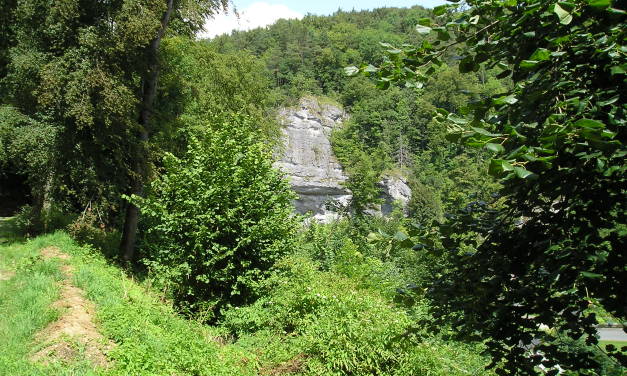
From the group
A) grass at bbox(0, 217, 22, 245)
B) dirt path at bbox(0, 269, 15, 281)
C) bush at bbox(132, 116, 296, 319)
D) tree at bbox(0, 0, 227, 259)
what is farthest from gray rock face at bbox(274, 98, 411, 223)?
dirt path at bbox(0, 269, 15, 281)

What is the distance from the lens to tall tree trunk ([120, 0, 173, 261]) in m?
12.2

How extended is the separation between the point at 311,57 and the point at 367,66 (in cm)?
9991

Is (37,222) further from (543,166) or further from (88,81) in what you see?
(543,166)

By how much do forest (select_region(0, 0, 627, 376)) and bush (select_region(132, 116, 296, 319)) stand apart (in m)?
0.05

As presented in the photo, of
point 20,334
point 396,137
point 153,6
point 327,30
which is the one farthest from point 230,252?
point 327,30

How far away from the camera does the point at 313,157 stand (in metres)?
71.1

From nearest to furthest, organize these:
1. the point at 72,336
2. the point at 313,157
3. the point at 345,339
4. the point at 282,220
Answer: the point at 72,336, the point at 345,339, the point at 282,220, the point at 313,157

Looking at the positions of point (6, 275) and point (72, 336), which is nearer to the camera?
point (72, 336)

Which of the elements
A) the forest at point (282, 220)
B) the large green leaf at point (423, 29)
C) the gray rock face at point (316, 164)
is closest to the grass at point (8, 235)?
the forest at point (282, 220)

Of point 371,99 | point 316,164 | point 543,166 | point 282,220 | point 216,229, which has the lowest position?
point 216,229

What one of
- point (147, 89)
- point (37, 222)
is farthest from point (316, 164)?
point (37, 222)

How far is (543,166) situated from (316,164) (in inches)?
2699

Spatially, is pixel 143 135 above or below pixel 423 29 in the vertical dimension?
below

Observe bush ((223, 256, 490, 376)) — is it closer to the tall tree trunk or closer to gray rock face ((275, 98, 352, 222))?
the tall tree trunk
